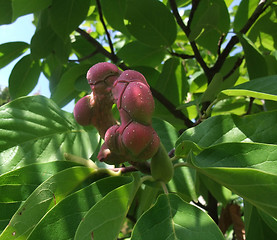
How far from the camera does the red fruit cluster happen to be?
1.41 ft

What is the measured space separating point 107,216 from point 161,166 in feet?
0.42

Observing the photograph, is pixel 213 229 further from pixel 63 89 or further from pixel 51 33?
pixel 51 33

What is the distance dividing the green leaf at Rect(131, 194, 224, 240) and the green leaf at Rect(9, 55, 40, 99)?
103cm

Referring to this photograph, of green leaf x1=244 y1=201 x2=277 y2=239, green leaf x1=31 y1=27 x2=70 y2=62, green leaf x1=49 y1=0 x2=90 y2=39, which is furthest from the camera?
green leaf x1=31 y1=27 x2=70 y2=62

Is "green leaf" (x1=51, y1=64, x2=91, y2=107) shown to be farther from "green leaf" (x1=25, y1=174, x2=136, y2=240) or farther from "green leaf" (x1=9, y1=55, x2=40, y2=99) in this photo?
"green leaf" (x1=25, y1=174, x2=136, y2=240)

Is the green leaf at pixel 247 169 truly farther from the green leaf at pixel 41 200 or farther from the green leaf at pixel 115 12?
the green leaf at pixel 115 12

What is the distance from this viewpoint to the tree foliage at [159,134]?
19.7 inches

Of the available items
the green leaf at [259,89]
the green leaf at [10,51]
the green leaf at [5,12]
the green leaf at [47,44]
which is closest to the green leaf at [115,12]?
the green leaf at [47,44]

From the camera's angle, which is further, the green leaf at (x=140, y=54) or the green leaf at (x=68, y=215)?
the green leaf at (x=140, y=54)

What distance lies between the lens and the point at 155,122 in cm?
88

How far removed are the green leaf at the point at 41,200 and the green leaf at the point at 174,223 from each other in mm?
148

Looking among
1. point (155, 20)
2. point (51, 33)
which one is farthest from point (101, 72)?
point (51, 33)

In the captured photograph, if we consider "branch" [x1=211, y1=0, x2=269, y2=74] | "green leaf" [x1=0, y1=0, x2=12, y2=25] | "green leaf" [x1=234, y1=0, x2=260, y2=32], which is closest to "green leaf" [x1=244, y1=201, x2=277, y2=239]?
"branch" [x1=211, y1=0, x2=269, y2=74]

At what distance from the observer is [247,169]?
0.44 m
